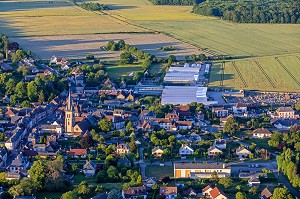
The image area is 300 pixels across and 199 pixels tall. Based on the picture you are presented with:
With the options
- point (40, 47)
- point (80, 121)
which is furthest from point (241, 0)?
point (80, 121)

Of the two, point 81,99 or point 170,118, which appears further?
point 81,99

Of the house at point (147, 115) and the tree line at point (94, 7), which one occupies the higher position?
the tree line at point (94, 7)

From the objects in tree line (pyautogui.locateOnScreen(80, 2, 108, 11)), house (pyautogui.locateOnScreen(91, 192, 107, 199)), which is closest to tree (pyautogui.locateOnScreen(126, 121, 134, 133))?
house (pyautogui.locateOnScreen(91, 192, 107, 199))

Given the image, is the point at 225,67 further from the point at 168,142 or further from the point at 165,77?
the point at 168,142

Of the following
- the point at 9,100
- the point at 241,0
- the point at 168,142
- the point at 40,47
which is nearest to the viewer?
the point at 168,142

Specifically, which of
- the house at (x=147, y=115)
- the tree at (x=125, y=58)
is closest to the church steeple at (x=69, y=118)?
the house at (x=147, y=115)

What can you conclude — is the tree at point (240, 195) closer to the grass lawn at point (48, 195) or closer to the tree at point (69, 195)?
the tree at point (69, 195)

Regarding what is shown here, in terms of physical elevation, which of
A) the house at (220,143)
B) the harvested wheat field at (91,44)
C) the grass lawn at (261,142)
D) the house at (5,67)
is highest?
the house at (5,67)

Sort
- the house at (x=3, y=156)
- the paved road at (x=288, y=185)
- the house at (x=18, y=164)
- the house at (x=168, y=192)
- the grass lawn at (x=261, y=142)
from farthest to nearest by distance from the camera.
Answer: the grass lawn at (x=261, y=142)
the house at (x=3, y=156)
the house at (x=18, y=164)
the paved road at (x=288, y=185)
the house at (x=168, y=192)
